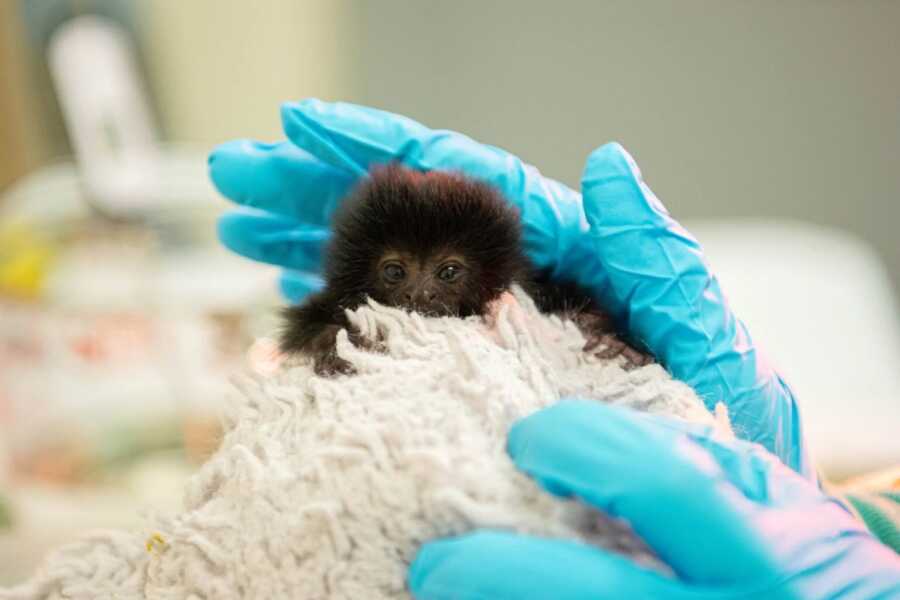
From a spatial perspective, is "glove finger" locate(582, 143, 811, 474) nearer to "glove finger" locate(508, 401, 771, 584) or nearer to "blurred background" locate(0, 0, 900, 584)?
"glove finger" locate(508, 401, 771, 584)

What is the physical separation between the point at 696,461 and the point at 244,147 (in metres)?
0.95

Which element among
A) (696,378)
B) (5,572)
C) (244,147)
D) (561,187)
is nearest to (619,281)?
(696,378)

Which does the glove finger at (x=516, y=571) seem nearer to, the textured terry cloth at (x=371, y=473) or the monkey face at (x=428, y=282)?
the textured terry cloth at (x=371, y=473)

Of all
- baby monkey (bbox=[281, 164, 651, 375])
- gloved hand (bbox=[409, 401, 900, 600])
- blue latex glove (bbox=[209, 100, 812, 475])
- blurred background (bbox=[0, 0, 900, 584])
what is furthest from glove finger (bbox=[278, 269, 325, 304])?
blurred background (bbox=[0, 0, 900, 584])

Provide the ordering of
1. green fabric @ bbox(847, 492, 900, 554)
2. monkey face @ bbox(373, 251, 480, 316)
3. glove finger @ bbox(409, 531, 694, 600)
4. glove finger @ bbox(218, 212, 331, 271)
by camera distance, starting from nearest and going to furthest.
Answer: glove finger @ bbox(409, 531, 694, 600) < monkey face @ bbox(373, 251, 480, 316) < green fabric @ bbox(847, 492, 900, 554) < glove finger @ bbox(218, 212, 331, 271)

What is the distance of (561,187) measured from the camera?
1.29 metres

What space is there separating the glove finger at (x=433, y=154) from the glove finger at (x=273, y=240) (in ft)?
0.79

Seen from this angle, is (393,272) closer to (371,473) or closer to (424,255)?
(424,255)

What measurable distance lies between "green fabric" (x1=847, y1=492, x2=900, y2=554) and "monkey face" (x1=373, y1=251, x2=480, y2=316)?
2.07 ft

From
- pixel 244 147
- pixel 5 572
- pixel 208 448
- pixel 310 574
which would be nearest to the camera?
pixel 310 574

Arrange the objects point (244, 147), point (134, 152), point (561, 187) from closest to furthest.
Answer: point (561, 187), point (244, 147), point (134, 152)

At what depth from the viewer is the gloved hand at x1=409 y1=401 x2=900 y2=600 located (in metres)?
0.65

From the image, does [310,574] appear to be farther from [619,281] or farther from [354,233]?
[619,281]

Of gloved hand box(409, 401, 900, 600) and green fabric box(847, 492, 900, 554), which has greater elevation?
gloved hand box(409, 401, 900, 600)
